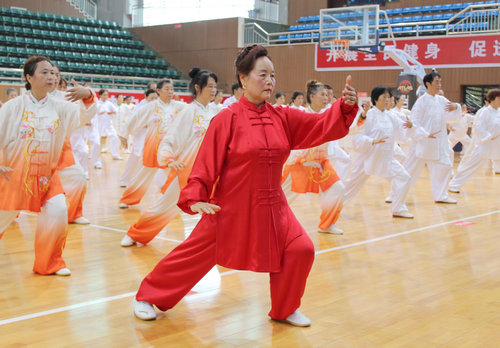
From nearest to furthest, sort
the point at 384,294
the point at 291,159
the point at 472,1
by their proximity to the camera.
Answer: the point at 384,294 < the point at 291,159 < the point at 472,1

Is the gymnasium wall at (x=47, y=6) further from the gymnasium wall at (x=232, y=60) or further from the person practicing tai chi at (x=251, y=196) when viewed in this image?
the person practicing tai chi at (x=251, y=196)

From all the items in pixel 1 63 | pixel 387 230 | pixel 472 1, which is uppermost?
pixel 472 1

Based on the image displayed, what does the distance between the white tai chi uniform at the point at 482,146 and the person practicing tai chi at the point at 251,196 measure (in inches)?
263

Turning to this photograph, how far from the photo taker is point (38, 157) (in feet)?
13.7

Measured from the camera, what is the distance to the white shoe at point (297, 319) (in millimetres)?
3266

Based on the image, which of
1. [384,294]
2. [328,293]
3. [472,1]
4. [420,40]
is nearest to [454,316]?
[384,294]

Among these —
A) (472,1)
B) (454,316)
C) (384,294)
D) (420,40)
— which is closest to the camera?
(454,316)

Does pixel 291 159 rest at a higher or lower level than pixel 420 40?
lower

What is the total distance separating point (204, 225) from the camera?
3.24 m

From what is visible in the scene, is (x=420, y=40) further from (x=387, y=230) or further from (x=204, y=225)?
(x=204, y=225)

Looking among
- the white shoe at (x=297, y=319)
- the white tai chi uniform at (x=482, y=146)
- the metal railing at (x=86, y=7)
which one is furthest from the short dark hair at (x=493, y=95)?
the metal railing at (x=86, y=7)

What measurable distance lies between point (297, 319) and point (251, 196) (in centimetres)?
75

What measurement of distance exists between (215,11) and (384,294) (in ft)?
63.0

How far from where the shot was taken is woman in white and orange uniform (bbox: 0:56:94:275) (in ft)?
13.5
